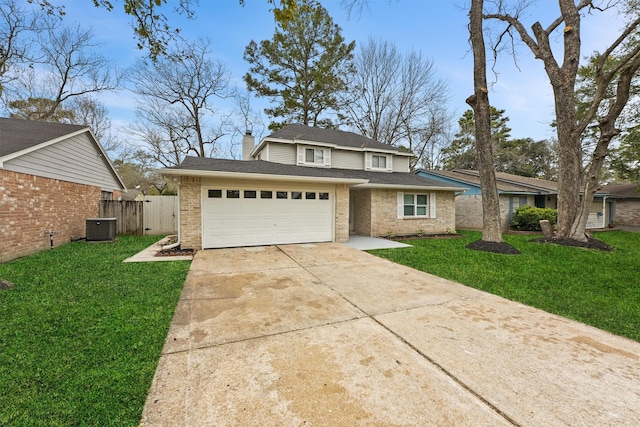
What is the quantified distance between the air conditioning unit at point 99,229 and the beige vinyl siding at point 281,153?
670 centimetres

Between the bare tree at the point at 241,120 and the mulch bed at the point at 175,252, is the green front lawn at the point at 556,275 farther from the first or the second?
the bare tree at the point at 241,120

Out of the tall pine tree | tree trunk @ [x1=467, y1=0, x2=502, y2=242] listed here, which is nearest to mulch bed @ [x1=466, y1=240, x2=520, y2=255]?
tree trunk @ [x1=467, y1=0, x2=502, y2=242]

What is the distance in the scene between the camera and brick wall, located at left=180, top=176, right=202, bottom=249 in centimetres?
771

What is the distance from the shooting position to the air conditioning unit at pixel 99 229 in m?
9.27

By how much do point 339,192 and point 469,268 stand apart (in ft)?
16.3

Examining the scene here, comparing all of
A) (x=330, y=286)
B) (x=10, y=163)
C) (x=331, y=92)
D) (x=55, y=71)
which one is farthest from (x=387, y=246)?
(x=55, y=71)

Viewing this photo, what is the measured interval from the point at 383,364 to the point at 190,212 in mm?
7144

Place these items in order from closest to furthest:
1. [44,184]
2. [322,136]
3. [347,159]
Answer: [44,184]
[347,159]
[322,136]

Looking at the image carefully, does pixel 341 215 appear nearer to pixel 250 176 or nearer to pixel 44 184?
pixel 250 176

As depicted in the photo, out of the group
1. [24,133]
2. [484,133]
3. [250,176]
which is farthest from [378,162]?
[24,133]

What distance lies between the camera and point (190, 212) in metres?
7.80

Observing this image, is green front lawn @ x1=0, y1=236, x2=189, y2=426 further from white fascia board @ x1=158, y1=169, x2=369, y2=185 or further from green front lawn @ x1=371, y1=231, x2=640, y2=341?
green front lawn @ x1=371, y1=231, x2=640, y2=341

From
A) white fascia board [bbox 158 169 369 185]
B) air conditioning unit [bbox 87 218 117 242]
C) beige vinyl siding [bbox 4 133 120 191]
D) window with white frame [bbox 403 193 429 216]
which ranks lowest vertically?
air conditioning unit [bbox 87 218 117 242]

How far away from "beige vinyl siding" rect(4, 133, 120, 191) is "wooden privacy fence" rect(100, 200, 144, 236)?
1.17 m
